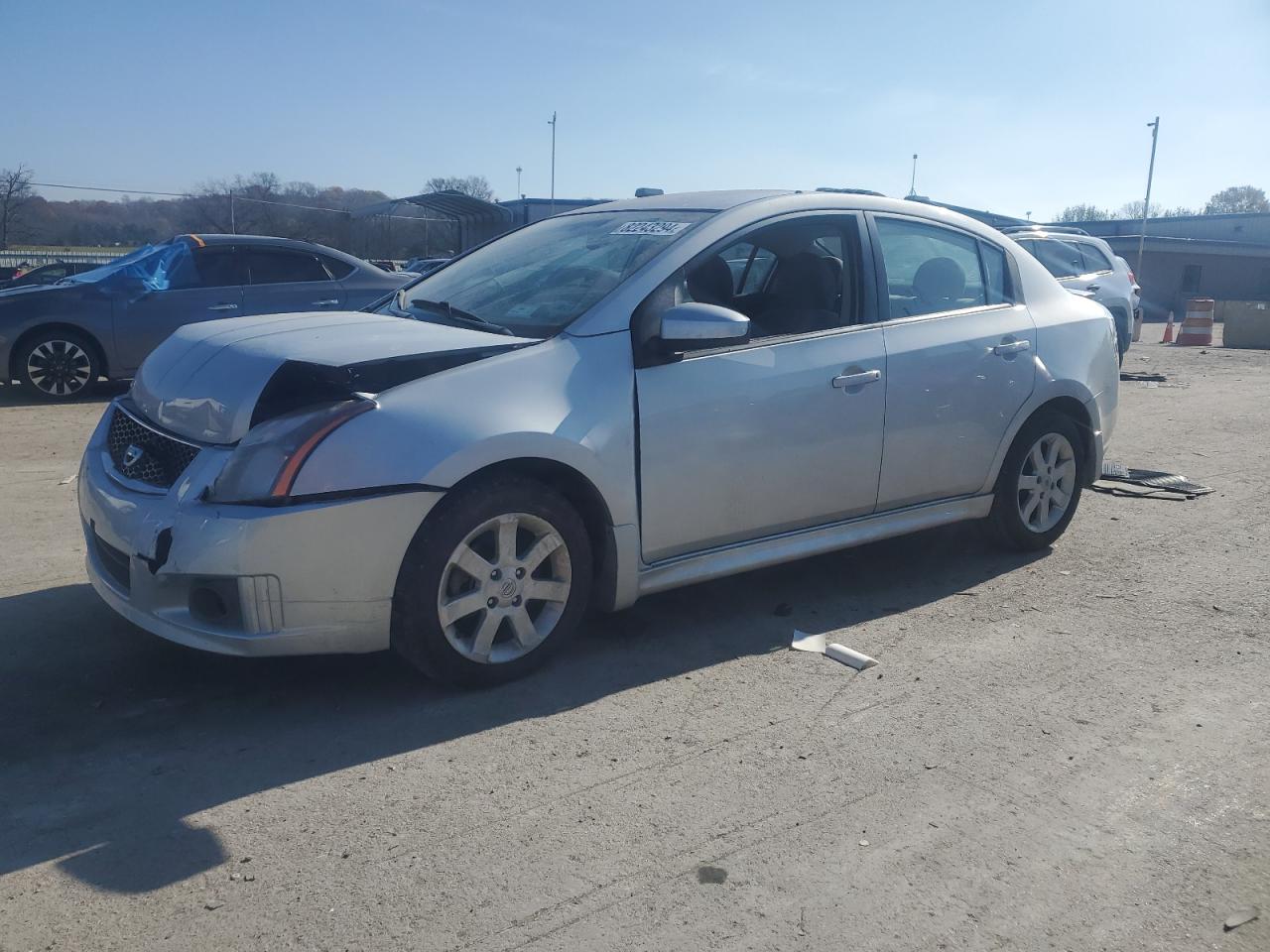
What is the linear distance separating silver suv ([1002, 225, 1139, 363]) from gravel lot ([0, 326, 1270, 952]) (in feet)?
32.0

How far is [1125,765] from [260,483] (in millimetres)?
2876

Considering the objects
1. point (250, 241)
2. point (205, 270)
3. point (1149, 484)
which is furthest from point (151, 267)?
point (1149, 484)

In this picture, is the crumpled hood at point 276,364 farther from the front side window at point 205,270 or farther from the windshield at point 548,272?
the front side window at point 205,270

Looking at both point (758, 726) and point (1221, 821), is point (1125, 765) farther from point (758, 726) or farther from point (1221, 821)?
point (758, 726)

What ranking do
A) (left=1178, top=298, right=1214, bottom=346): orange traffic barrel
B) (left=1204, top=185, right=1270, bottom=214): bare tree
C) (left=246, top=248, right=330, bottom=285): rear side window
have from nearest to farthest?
(left=246, top=248, right=330, bottom=285): rear side window → (left=1178, top=298, right=1214, bottom=346): orange traffic barrel → (left=1204, top=185, right=1270, bottom=214): bare tree

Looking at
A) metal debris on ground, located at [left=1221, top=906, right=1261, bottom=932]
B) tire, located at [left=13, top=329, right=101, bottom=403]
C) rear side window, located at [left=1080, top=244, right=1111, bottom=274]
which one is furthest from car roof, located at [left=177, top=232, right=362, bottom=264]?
metal debris on ground, located at [left=1221, top=906, right=1261, bottom=932]

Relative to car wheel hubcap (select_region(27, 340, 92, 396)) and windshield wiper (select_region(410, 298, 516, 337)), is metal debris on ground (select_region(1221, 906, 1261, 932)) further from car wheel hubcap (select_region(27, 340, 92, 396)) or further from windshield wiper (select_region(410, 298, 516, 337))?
car wheel hubcap (select_region(27, 340, 92, 396))

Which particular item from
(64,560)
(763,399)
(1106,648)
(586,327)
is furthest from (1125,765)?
(64,560)

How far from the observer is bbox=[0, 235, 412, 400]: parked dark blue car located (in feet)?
34.8

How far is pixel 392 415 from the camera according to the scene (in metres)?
3.66

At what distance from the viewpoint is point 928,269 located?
5.36 m

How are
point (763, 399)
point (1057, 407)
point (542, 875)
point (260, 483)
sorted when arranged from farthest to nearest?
point (1057, 407) → point (763, 399) → point (260, 483) → point (542, 875)

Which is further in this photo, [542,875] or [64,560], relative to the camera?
[64,560]

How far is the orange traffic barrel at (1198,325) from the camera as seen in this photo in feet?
74.0
